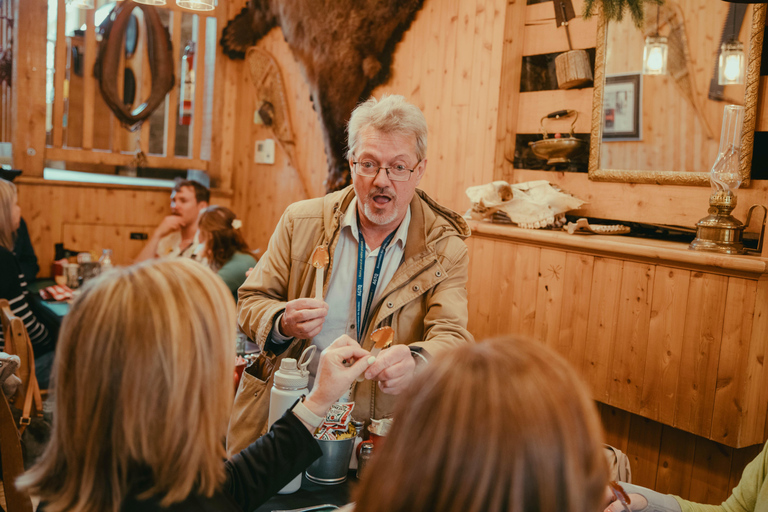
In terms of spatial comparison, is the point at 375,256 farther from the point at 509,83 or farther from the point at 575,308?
the point at 509,83

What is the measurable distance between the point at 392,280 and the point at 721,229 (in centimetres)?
124

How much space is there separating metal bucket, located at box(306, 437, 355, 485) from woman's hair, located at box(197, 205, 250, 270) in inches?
103

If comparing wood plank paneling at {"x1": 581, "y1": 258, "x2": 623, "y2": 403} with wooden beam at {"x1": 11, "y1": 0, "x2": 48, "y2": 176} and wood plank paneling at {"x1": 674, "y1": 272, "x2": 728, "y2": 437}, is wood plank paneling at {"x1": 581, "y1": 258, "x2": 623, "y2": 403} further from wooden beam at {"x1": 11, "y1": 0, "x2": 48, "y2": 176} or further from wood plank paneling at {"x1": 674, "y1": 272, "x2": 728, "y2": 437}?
wooden beam at {"x1": 11, "y1": 0, "x2": 48, "y2": 176}

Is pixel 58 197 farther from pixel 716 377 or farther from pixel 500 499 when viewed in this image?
pixel 500 499

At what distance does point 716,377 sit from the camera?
7.19 ft

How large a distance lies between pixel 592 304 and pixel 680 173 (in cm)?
66

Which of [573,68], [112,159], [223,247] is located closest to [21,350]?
[223,247]

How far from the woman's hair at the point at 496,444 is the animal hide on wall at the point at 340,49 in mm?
3453

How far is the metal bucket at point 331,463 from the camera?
1.44 meters

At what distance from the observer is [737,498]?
1.79 meters

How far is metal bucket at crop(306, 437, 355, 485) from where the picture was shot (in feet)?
4.72

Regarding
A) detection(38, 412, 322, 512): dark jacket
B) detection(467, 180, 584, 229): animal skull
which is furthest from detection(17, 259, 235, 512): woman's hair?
detection(467, 180, 584, 229): animal skull

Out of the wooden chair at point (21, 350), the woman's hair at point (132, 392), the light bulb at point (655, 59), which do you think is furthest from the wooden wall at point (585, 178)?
the wooden chair at point (21, 350)

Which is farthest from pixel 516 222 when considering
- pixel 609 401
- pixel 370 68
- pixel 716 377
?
pixel 370 68
